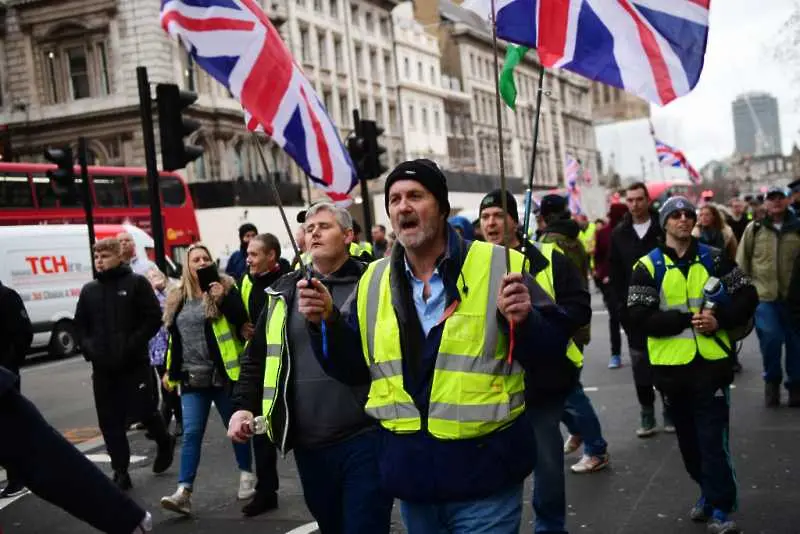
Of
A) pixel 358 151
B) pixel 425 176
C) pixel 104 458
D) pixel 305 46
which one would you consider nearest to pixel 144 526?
pixel 425 176

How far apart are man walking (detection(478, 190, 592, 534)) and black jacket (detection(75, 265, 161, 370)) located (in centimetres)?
339

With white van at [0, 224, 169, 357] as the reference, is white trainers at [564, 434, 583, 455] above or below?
below

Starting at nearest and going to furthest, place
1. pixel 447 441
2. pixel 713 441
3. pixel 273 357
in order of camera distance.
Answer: pixel 447 441
pixel 273 357
pixel 713 441

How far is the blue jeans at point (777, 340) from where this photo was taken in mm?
8461

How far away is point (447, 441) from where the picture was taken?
3.13m

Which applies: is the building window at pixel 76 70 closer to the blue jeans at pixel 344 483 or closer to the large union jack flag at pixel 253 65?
the large union jack flag at pixel 253 65

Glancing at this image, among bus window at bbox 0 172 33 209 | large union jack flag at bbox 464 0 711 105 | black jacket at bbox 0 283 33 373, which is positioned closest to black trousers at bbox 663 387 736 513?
large union jack flag at bbox 464 0 711 105

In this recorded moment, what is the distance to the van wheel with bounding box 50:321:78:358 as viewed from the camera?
20234 millimetres

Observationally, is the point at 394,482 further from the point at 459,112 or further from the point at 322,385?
the point at 459,112

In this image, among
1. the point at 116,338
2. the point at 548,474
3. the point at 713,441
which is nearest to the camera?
the point at 548,474

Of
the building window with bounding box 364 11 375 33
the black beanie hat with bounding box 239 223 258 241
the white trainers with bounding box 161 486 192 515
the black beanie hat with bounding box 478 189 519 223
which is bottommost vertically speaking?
the white trainers with bounding box 161 486 192 515

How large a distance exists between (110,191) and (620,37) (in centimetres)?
2368

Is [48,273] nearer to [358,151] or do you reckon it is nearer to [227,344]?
[358,151]

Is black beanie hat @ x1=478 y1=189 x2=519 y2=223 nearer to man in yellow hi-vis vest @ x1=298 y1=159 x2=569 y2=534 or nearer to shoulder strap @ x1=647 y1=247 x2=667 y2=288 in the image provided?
shoulder strap @ x1=647 y1=247 x2=667 y2=288
